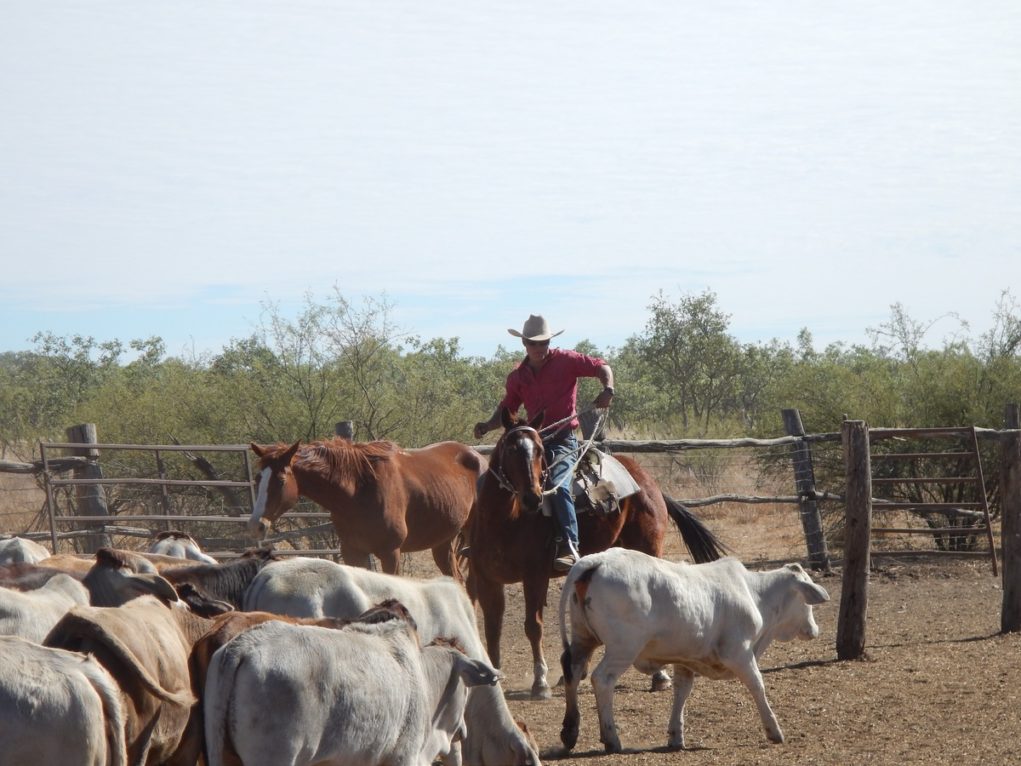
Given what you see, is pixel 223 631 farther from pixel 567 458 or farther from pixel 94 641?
pixel 567 458

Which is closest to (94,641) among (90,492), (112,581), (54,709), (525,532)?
(54,709)

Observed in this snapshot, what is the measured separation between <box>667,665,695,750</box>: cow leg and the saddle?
7.16 feet

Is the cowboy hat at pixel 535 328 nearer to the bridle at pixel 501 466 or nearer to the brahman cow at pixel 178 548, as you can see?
the bridle at pixel 501 466

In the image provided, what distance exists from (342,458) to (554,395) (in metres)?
2.15

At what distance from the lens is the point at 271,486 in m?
10.0

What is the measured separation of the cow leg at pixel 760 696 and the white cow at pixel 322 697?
2.70 m

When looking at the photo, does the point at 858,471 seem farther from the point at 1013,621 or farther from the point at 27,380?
the point at 27,380

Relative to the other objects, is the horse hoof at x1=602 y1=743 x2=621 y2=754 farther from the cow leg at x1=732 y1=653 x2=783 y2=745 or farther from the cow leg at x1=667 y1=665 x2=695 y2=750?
the cow leg at x1=732 y1=653 x2=783 y2=745

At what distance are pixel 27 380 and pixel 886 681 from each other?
35404 mm

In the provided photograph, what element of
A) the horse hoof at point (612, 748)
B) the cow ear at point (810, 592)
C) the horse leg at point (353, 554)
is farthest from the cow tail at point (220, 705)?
the horse leg at point (353, 554)

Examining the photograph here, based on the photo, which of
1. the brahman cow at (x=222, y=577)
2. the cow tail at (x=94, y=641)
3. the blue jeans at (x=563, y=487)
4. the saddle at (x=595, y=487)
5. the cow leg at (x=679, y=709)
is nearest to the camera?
the cow tail at (x=94, y=641)

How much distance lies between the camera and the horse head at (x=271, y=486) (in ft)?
32.7

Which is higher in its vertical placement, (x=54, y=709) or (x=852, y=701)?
(x=54, y=709)

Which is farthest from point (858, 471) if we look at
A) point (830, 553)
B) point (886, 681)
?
point (830, 553)
